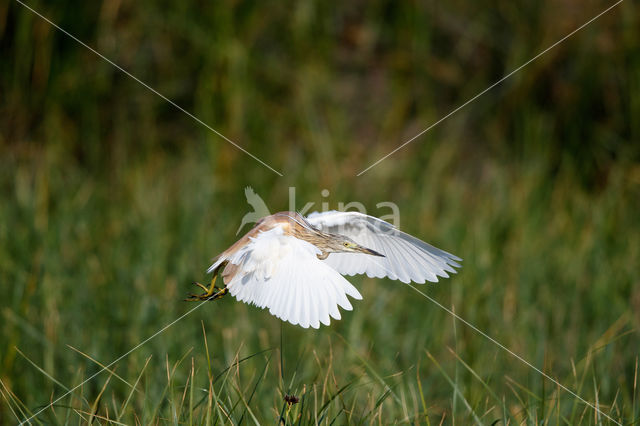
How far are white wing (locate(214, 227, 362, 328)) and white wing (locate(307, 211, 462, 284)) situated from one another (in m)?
0.12

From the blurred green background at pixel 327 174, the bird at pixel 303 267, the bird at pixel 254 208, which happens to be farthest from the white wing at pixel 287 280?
the blurred green background at pixel 327 174

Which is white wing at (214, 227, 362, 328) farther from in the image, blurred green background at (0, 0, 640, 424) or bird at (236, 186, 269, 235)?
blurred green background at (0, 0, 640, 424)

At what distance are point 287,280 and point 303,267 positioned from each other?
0.03 m

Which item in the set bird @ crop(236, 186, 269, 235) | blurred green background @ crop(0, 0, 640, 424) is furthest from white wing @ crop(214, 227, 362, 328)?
blurred green background @ crop(0, 0, 640, 424)

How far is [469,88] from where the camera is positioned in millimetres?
4230

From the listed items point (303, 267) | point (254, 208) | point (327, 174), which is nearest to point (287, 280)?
point (303, 267)

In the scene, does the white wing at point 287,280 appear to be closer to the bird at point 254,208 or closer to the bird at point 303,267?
the bird at point 303,267

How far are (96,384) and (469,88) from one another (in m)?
2.91

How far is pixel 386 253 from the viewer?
1.06 metres

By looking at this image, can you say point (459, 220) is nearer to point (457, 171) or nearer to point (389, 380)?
point (457, 171)

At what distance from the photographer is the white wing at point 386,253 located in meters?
0.99

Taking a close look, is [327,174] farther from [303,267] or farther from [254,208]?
[303,267]

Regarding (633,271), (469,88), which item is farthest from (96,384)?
(469,88)

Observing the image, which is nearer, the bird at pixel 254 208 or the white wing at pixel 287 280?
the white wing at pixel 287 280
